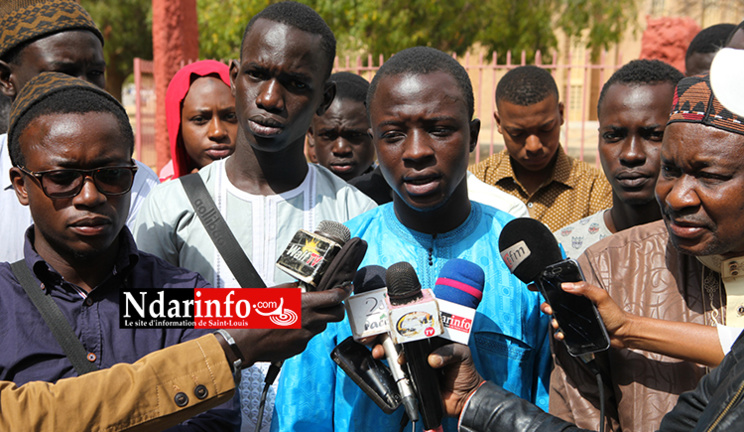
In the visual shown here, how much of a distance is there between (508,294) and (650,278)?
51cm

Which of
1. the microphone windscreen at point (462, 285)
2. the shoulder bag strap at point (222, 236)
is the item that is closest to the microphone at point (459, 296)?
the microphone windscreen at point (462, 285)

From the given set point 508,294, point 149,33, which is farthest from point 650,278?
point 149,33

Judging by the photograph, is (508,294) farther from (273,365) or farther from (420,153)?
(273,365)

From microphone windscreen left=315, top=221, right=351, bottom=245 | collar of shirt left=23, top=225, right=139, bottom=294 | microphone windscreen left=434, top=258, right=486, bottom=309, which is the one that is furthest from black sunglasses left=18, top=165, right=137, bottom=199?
microphone windscreen left=434, top=258, right=486, bottom=309

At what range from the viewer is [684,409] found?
5.50 ft

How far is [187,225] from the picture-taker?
→ 2934 mm

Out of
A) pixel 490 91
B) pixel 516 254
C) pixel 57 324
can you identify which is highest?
pixel 516 254

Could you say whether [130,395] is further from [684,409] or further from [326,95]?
[326,95]

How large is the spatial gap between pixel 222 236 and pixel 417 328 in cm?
123

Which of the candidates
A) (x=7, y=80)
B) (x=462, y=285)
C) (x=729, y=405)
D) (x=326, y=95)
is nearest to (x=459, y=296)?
(x=462, y=285)

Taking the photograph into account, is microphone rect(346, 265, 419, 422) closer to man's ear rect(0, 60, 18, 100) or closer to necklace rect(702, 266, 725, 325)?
necklace rect(702, 266, 725, 325)

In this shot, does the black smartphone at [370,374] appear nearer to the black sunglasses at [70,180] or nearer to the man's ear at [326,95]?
the black sunglasses at [70,180]

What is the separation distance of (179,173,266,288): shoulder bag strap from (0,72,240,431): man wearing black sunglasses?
454 mm

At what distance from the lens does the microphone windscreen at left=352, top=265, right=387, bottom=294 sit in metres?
2.20
